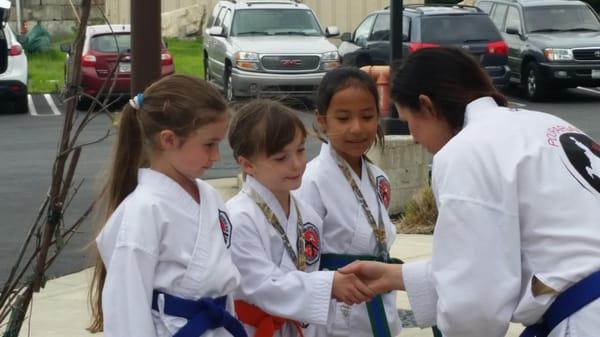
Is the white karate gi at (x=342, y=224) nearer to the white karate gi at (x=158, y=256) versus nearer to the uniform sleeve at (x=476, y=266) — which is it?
the white karate gi at (x=158, y=256)

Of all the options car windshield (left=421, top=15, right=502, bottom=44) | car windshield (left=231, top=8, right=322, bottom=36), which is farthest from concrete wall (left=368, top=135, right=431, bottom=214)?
car windshield (left=231, top=8, right=322, bottom=36)

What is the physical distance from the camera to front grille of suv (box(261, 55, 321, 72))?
762 inches

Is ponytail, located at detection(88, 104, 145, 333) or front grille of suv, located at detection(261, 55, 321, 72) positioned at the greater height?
ponytail, located at detection(88, 104, 145, 333)

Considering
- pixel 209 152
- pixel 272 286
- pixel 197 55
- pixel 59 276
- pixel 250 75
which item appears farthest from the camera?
pixel 197 55

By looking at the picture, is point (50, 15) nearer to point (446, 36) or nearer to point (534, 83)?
point (446, 36)

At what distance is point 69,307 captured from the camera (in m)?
7.00

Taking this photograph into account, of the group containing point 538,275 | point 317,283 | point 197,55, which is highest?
point 538,275

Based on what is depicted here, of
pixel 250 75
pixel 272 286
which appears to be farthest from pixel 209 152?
pixel 250 75

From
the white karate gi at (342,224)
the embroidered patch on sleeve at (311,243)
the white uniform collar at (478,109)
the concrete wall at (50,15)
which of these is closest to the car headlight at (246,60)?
the concrete wall at (50,15)

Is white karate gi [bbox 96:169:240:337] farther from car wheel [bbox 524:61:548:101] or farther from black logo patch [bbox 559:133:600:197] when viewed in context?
car wheel [bbox 524:61:548:101]

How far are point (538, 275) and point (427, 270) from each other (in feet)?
2.08

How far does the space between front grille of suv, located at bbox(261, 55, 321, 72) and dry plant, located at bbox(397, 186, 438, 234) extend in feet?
32.5

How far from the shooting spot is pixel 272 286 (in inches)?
150

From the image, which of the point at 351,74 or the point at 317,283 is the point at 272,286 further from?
the point at 351,74
